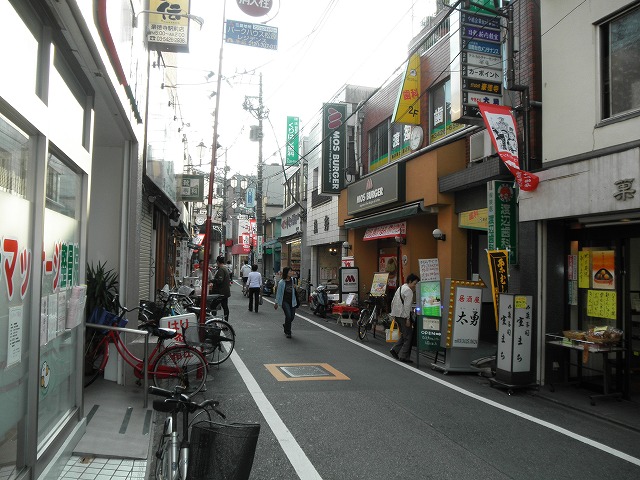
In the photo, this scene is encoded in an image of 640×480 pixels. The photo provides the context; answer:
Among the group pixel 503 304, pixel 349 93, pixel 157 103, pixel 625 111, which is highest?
pixel 349 93

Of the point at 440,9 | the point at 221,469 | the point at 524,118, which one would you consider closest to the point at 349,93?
the point at 440,9

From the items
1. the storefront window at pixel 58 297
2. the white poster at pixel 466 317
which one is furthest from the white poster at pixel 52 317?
the white poster at pixel 466 317

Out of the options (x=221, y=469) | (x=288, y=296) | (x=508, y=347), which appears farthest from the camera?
(x=288, y=296)

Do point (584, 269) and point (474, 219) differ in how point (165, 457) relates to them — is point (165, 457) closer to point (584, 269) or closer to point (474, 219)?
point (584, 269)

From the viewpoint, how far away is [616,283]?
7.93m

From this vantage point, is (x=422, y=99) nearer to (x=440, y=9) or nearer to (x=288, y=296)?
(x=440, y=9)

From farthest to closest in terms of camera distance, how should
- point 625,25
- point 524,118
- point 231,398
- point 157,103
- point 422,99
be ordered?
point 422,99 < point 157,103 < point 524,118 < point 625,25 < point 231,398

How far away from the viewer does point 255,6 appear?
31.5 feet

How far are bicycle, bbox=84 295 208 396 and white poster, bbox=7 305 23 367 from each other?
3522 millimetres

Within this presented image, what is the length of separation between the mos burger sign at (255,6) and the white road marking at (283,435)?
6.68 meters

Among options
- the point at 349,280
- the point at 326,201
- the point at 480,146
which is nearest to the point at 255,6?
the point at 480,146

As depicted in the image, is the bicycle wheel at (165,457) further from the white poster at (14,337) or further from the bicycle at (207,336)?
the bicycle at (207,336)

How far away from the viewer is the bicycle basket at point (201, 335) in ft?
24.3

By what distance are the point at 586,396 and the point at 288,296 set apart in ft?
23.6
